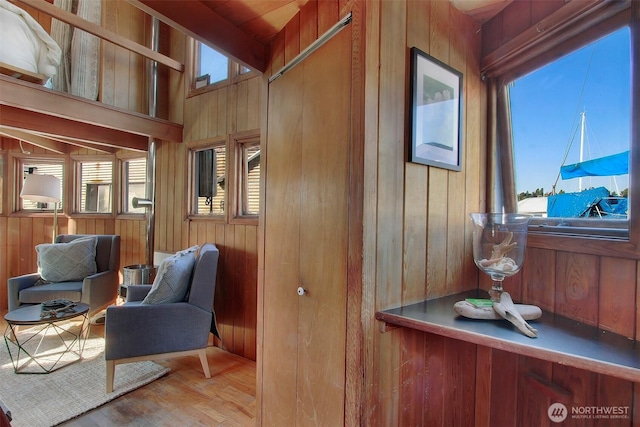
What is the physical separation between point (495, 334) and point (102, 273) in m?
3.79

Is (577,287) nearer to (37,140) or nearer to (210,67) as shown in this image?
(210,67)

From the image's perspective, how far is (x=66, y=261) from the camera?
10.5 feet

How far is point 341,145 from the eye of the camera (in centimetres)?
108

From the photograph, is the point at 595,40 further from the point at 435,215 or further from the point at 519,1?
the point at 435,215

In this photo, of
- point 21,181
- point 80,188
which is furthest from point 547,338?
point 21,181

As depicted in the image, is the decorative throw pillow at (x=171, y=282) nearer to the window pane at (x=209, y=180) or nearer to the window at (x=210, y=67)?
the window pane at (x=209, y=180)

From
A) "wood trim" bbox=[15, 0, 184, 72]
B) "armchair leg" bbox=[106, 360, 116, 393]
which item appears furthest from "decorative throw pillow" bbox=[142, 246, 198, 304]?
"wood trim" bbox=[15, 0, 184, 72]

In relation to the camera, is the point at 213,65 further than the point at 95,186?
No

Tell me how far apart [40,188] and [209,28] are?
3.63 metres

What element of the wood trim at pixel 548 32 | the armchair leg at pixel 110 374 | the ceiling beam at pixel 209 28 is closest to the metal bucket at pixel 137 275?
the armchair leg at pixel 110 374

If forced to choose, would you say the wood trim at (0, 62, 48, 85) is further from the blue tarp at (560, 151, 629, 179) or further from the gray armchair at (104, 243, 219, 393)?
the blue tarp at (560, 151, 629, 179)

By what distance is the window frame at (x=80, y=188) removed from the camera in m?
3.95

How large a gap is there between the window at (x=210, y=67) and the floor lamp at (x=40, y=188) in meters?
2.19

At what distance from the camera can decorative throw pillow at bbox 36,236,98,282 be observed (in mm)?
3148
